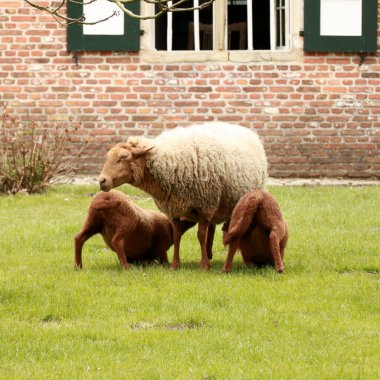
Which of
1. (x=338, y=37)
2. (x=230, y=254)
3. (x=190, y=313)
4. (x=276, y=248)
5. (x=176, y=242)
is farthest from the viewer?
(x=338, y=37)

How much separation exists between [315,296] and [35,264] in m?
2.65

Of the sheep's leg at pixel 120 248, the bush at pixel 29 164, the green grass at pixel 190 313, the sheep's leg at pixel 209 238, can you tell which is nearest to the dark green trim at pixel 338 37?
the bush at pixel 29 164

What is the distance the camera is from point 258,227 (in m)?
8.34

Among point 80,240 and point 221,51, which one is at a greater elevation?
point 221,51

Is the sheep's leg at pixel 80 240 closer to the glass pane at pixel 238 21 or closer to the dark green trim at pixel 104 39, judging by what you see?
the dark green trim at pixel 104 39

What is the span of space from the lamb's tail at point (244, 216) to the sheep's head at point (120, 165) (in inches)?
34.3

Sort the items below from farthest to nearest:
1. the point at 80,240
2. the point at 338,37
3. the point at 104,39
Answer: the point at 338,37 < the point at 104,39 < the point at 80,240

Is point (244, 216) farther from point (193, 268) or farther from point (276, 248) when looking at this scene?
point (193, 268)

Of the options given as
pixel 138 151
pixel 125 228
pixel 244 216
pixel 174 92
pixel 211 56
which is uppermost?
pixel 211 56

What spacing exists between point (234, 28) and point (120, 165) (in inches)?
303

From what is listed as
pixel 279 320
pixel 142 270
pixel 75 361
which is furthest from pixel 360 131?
pixel 75 361

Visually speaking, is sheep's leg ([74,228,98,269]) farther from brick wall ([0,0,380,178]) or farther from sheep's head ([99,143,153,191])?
brick wall ([0,0,380,178])

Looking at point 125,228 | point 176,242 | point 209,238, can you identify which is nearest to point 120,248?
point 125,228

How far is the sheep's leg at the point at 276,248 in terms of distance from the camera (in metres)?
8.20
